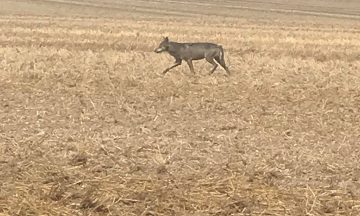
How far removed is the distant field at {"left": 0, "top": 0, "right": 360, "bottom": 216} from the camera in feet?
23.1

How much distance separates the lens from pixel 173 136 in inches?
396

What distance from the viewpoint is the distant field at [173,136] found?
7055 mm

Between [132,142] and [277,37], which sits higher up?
[132,142]

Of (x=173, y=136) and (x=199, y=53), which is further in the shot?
(x=199, y=53)

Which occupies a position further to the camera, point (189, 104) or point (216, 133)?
point (189, 104)

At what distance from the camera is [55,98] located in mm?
12984

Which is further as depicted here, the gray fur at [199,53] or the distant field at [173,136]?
the gray fur at [199,53]

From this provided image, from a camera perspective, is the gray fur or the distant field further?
the gray fur

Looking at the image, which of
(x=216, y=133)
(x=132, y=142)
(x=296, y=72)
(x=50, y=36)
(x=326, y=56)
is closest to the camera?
(x=132, y=142)

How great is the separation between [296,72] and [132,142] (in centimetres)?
885

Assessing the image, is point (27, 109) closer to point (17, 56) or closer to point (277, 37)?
point (17, 56)

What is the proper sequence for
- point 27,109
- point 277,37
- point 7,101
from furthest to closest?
1. point 277,37
2. point 7,101
3. point 27,109

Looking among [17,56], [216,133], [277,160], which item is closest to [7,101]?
[216,133]

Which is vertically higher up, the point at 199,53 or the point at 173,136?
the point at 173,136
